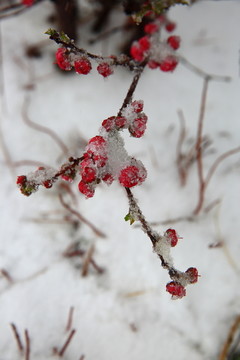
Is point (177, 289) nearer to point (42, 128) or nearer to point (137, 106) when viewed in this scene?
point (137, 106)

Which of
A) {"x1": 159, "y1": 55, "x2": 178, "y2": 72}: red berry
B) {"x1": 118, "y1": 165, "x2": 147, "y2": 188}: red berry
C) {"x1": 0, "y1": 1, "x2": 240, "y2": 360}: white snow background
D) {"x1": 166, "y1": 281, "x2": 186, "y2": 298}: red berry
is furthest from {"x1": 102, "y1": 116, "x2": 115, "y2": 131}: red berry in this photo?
{"x1": 0, "y1": 1, "x2": 240, "y2": 360}: white snow background

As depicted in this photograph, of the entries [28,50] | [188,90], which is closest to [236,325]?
[188,90]

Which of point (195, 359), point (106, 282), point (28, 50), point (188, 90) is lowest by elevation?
point (195, 359)

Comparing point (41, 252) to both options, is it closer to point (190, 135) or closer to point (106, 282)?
point (106, 282)

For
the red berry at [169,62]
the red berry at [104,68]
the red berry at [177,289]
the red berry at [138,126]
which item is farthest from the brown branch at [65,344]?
the red berry at [169,62]

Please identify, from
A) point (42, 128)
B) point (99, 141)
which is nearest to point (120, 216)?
point (42, 128)

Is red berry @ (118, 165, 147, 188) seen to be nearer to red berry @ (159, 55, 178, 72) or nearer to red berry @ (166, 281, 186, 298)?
red berry @ (166, 281, 186, 298)
